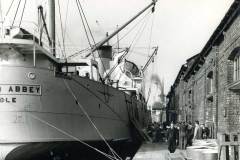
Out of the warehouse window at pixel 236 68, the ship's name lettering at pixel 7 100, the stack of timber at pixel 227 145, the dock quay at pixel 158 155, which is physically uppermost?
the warehouse window at pixel 236 68

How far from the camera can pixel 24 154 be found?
1345 cm

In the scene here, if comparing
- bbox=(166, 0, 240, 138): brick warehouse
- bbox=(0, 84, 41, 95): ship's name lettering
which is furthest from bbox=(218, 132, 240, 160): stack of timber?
bbox=(0, 84, 41, 95): ship's name lettering

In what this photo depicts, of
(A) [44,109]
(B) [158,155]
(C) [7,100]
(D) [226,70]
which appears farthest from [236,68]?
(C) [7,100]

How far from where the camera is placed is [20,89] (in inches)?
528

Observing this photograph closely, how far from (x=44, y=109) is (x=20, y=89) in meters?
1.04

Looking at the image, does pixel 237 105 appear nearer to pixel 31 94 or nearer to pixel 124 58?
pixel 31 94

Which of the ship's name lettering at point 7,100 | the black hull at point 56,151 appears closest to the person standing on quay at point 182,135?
the black hull at point 56,151

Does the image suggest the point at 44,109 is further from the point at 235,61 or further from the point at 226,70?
the point at 235,61

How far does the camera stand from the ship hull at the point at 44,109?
1317 cm

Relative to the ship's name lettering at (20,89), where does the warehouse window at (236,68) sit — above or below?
above

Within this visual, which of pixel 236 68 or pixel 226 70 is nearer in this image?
pixel 236 68

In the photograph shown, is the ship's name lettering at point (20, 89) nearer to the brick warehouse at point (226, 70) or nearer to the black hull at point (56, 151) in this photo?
the black hull at point (56, 151)

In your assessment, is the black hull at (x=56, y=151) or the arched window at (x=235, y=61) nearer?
the black hull at (x=56, y=151)

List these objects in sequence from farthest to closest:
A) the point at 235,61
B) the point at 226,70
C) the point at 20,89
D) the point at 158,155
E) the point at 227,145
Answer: the point at 226,70 < the point at 235,61 < the point at 158,155 < the point at 20,89 < the point at 227,145
